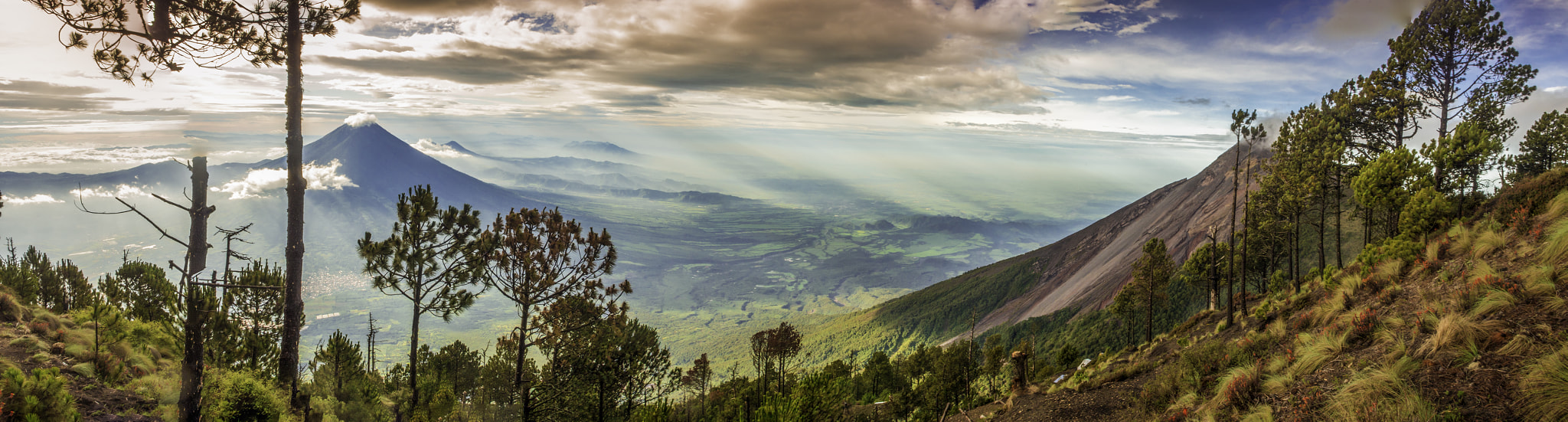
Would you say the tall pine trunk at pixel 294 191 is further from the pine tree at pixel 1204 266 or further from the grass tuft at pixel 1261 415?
the pine tree at pixel 1204 266

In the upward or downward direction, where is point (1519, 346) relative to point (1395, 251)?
downward

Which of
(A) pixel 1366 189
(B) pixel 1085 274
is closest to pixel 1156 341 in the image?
(A) pixel 1366 189

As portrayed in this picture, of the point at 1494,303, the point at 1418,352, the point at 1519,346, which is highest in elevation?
the point at 1494,303

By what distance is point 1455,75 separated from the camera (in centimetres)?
2450

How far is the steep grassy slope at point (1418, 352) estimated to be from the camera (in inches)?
269

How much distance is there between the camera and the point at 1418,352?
8320 millimetres

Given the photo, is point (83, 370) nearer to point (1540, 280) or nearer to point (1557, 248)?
point (1540, 280)

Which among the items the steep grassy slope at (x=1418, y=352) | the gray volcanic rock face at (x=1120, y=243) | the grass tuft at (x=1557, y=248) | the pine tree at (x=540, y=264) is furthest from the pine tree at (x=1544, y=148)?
the gray volcanic rock face at (x=1120, y=243)

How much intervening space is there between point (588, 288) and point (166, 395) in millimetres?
10183

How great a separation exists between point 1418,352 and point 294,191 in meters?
18.8

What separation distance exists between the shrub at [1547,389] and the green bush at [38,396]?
20.8 meters

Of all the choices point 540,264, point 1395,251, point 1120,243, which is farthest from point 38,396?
point 1120,243

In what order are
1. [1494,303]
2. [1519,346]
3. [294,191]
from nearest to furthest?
[1519,346], [1494,303], [294,191]

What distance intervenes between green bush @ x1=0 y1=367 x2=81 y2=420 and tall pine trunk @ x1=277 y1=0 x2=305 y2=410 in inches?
125
